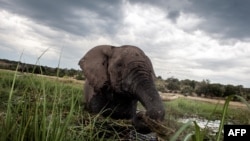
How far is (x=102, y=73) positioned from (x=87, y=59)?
0.71 metres

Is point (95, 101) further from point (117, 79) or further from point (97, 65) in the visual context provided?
point (117, 79)

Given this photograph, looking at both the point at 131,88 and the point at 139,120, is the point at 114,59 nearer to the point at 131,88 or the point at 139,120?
the point at 131,88

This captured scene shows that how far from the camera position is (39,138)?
231 cm

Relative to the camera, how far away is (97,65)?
8.22m

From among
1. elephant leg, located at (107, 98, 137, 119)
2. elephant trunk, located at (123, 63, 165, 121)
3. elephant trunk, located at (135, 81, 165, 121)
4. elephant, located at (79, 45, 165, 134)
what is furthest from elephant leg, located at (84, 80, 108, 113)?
elephant trunk, located at (135, 81, 165, 121)

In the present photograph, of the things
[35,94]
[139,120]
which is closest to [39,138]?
[35,94]

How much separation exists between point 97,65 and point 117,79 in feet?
2.62

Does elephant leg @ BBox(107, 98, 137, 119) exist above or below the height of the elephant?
below

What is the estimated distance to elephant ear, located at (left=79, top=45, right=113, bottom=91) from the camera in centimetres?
796

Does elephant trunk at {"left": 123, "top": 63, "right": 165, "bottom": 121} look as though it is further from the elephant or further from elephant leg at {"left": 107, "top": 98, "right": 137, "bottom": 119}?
elephant leg at {"left": 107, "top": 98, "right": 137, "bottom": 119}

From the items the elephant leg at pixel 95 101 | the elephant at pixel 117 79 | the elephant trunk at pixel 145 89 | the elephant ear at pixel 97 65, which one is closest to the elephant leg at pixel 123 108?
the elephant at pixel 117 79

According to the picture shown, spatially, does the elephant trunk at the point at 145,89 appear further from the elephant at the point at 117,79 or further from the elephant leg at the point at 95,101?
the elephant leg at the point at 95,101

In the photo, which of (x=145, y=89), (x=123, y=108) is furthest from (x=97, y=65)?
(x=145, y=89)

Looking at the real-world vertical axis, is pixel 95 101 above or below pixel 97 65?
below
